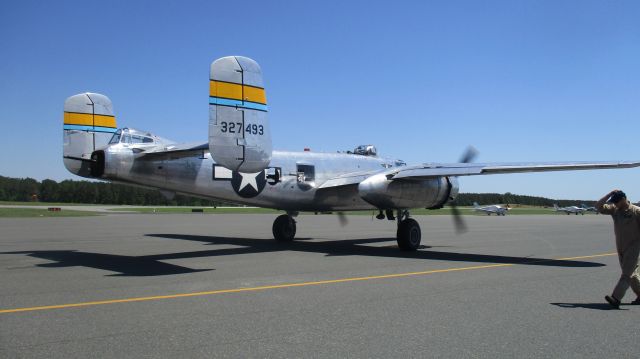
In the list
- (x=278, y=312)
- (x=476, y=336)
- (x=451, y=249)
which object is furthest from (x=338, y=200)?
(x=476, y=336)

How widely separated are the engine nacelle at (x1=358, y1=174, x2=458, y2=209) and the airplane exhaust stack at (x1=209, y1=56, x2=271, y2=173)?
4.84 m

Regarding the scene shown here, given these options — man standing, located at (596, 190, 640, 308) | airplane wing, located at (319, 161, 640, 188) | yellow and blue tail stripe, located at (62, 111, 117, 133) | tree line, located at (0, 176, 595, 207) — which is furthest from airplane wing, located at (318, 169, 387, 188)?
tree line, located at (0, 176, 595, 207)

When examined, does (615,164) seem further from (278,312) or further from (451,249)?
(278,312)

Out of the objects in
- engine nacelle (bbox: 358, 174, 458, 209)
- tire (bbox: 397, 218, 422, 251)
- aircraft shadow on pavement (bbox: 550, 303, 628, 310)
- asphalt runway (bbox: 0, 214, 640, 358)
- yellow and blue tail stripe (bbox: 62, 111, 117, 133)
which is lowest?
aircraft shadow on pavement (bbox: 550, 303, 628, 310)

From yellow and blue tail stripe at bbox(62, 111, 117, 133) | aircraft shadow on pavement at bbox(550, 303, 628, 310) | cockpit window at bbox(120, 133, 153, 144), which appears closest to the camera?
aircraft shadow on pavement at bbox(550, 303, 628, 310)

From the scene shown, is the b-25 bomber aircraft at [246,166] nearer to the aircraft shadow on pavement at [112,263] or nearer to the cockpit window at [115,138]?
the cockpit window at [115,138]

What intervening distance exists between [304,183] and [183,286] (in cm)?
1043

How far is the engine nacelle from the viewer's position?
17875 mm

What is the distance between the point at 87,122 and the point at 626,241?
1624 centimetres

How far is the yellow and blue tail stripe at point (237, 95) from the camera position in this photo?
44.2 feet

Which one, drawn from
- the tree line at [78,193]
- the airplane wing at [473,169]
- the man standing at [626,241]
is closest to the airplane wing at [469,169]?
the airplane wing at [473,169]

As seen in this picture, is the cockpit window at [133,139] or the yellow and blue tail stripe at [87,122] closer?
the cockpit window at [133,139]

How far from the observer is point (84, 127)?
17.6 meters

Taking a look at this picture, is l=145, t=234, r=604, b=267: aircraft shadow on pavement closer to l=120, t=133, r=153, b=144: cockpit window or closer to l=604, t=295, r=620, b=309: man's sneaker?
l=120, t=133, r=153, b=144: cockpit window
